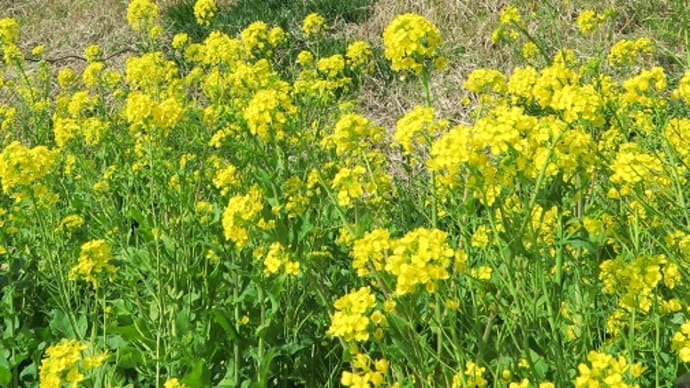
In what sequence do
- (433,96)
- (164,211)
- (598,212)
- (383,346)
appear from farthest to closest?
(433,96) < (164,211) < (598,212) < (383,346)

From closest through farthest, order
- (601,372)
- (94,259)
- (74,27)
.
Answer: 1. (601,372)
2. (94,259)
3. (74,27)

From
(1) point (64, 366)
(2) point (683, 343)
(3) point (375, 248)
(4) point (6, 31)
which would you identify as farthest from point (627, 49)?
(4) point (6, 31)

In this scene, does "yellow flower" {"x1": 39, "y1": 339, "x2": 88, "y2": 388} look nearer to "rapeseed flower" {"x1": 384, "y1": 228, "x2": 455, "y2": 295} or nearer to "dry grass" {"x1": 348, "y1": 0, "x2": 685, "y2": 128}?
"rapeseed flower" {"x1": 384, "y1": 228, "x2": 455, "y2": 295}

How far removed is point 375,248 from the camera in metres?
1.75

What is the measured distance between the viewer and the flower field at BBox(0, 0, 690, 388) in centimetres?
172

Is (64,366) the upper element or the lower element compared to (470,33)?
upper

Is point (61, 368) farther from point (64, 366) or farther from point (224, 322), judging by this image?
point (224, 322)

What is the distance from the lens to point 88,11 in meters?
7.89

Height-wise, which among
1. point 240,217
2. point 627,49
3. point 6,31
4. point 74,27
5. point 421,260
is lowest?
point 74,27

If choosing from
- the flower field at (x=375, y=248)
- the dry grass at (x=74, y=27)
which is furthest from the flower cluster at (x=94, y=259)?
the dry grass at (x=74, y=27)

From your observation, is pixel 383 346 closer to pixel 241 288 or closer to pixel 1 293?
pixel 241 288

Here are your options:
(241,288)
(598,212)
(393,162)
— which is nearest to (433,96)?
(393,162)

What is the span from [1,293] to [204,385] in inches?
54.9

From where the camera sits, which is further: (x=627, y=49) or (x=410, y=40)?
(x=627, y=49)
